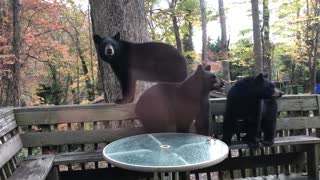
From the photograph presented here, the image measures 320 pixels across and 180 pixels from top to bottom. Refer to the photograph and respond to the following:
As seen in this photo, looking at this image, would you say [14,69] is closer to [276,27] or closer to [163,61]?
[163,61]

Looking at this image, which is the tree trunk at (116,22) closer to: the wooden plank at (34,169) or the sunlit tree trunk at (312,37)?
the wooden plank at (34,169)

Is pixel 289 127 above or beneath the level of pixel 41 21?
beneath

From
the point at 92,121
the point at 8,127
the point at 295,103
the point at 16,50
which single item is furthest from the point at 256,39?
the point at 8,127

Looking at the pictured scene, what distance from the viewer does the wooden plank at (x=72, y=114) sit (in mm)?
4062

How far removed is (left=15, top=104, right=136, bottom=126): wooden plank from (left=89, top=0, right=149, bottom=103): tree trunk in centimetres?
81

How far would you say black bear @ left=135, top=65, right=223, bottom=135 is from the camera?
384 cm

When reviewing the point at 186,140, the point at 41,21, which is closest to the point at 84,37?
the point at 41,21

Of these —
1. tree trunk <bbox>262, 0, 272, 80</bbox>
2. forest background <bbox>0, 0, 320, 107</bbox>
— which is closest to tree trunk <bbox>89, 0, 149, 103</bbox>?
forest background <bbox>0, 0, 320, 107</bbox>

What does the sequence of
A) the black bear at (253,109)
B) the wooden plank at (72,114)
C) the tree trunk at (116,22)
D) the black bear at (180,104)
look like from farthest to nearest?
the tree trunk at (116,22), the wooden plank at (72,114), the black bear at (253,109), the black bear at (180,104)

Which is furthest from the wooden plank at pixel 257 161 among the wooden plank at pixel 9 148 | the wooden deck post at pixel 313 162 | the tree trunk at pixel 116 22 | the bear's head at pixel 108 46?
the wooden plank at pixel 9 148

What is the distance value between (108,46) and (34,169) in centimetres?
160

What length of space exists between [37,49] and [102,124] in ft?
33.5

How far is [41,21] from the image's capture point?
1384 centimetres

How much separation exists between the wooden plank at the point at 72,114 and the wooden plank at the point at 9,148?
0.86 ft
